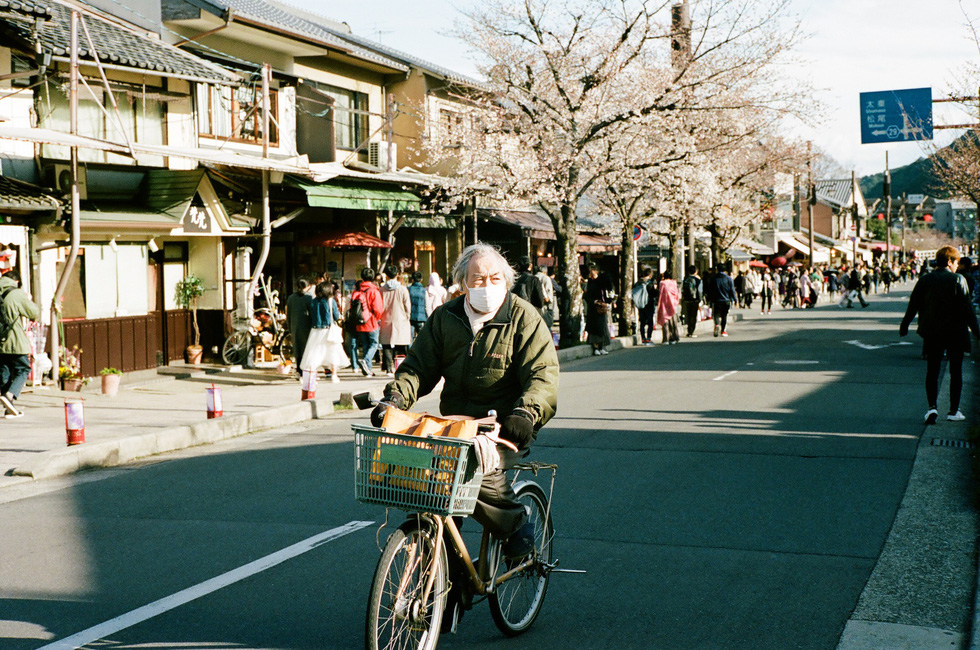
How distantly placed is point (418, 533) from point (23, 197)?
1161cm

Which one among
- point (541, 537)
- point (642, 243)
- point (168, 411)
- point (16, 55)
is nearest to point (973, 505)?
point (541, 537)

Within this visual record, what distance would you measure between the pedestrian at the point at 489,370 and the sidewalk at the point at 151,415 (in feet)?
19.3

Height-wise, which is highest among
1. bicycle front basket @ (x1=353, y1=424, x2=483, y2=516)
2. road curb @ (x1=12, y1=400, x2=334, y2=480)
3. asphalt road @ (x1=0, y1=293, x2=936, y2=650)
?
bicycle front basket @ (x1=353, y1=424, x2=483, y2=516)

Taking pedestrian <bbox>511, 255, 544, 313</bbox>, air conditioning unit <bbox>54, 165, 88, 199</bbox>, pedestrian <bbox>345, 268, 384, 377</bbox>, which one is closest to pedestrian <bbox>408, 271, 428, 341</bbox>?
pedestrian <bbox>345, 268, 384, 377</bbox>

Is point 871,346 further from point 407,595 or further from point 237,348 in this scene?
point 407,595

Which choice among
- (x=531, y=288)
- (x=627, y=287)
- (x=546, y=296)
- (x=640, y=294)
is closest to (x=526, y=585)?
(x=531, y=288)

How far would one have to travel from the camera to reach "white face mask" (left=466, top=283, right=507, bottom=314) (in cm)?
422

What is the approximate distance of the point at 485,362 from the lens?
4242mm

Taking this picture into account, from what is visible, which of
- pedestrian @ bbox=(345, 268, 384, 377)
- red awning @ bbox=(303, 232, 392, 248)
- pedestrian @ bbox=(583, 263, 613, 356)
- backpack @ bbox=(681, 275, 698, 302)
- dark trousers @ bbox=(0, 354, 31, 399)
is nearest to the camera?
dark trousers @ bbox=(0, 354, 31, 399)

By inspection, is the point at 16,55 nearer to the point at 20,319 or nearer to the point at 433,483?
the point at 20,319

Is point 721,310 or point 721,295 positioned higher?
point 721,295

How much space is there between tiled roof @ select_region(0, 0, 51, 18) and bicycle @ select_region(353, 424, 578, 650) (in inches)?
409

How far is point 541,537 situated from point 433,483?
1334 millimetres

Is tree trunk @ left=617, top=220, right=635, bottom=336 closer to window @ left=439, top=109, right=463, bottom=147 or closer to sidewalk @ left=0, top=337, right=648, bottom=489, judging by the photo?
window @ left=439, top=109, right=463, bottom=147
